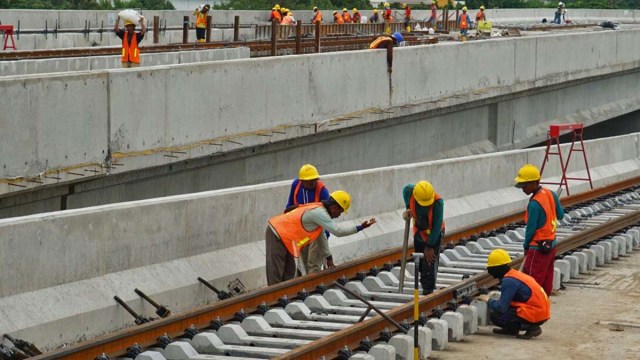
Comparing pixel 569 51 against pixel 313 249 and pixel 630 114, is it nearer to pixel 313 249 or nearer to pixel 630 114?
pixel 630 114

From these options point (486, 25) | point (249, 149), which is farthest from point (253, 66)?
point (486, 25)

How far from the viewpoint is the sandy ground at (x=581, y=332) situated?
42.7 ft

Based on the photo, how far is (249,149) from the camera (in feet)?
69.8

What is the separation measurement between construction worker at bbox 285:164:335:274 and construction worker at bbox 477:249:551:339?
89.2 inches

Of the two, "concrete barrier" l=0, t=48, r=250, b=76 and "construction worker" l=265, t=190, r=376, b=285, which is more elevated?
"concrete barrier" l=0, t=48, r=250, b=76

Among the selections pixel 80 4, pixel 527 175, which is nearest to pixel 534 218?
pixel 527 175

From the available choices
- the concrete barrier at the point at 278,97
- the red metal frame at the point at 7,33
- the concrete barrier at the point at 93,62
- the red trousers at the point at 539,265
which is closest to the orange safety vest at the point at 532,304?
the red trousers at the point at 539,265

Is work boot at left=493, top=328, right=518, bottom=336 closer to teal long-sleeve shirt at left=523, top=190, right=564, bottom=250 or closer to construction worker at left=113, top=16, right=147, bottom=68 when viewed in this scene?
teal long-sleeve shirt at left=523, top=190, right=564, bottom=250

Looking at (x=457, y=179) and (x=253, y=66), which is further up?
(x=253, y=66)

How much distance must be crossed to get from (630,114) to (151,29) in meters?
14.9

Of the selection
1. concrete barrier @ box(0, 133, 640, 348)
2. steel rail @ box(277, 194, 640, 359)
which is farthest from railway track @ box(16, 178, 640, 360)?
concrete barrier @ box(0, 133, 640, 348)

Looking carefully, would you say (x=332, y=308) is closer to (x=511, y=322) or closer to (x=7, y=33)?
(x=511, y=322)

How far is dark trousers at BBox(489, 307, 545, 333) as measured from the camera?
13695 mm

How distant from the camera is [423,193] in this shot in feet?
47.5
